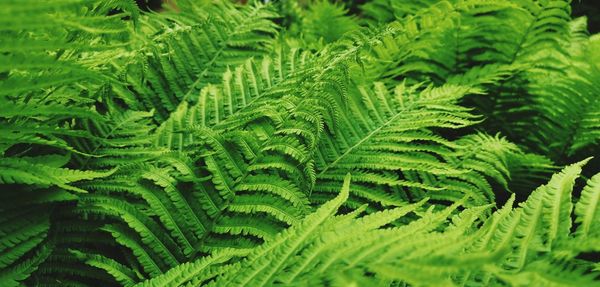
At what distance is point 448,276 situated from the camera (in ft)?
2.37

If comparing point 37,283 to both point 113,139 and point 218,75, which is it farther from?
point 218,75

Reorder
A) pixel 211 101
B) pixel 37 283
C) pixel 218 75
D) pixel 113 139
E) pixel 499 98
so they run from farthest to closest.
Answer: pixel 499 98
pixel 218 75
pixel 211 101
pixel 113 139
pixel 37 283

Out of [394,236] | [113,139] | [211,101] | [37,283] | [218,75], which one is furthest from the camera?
[218,75]

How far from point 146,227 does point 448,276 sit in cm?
56

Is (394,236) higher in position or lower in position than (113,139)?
lower

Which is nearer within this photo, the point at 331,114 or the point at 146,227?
the point at 146,227

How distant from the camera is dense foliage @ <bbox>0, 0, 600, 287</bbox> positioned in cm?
70

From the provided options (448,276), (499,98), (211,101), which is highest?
(499,98)

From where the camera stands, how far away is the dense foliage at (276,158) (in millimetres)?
696

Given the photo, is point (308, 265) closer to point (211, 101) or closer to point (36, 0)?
point (36, 0)

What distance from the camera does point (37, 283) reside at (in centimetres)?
91

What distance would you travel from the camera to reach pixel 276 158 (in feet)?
3.45

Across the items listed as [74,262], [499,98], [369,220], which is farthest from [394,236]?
[499,98]

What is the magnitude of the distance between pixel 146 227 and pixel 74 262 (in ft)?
0.53
